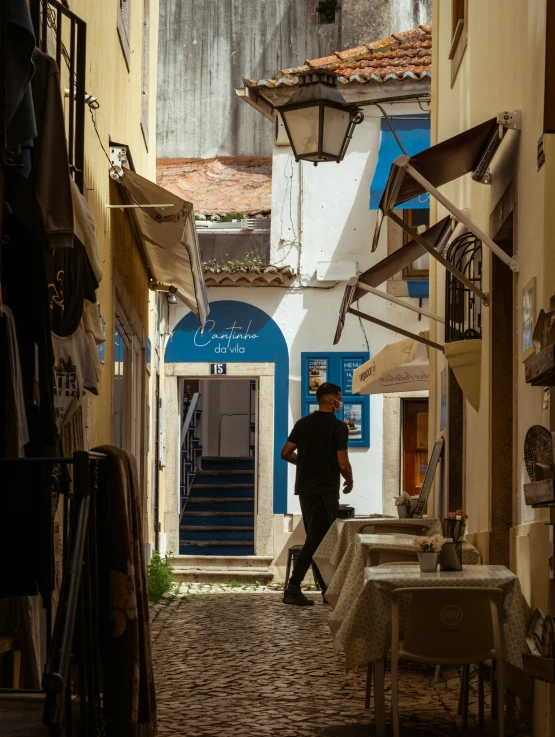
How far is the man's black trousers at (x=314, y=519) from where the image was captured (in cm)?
1186

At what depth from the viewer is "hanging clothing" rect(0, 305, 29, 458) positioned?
436 cm

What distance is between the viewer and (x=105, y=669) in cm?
411

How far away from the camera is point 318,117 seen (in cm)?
963

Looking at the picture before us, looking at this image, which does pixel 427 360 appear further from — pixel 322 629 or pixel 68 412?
pixel 68 412

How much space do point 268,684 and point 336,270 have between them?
987 centimetres

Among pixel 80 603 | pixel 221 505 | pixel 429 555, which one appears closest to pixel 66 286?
pixel 429 555

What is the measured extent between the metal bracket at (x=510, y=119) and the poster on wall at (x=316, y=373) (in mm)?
9971

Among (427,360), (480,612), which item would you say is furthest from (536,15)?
(427,360)

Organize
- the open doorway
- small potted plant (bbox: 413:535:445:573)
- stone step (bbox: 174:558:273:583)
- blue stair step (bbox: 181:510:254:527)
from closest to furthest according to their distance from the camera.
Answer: small potted plant (bbox: 413:535:445:573)
stone step (bbox: 174:558:273:583)
the open doorway
blue stair step (bbox: 181:510:254:527)

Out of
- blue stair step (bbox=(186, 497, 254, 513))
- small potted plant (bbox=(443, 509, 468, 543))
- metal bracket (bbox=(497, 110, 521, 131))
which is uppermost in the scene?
metal bracket (bbox=(497, 110, 521, 131))

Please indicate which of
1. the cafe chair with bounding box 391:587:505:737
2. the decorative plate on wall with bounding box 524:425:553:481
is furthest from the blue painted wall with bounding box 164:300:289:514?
the decorative plate on wall with bounding box 524:425:553:481

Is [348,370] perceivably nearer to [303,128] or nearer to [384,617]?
[303,128]

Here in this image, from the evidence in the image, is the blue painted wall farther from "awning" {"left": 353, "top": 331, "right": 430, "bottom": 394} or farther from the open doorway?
"awning" {"left": 353, "top": 331, "right": 430, "bottom": 394}

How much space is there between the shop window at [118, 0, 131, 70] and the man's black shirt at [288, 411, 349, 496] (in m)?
3.92
